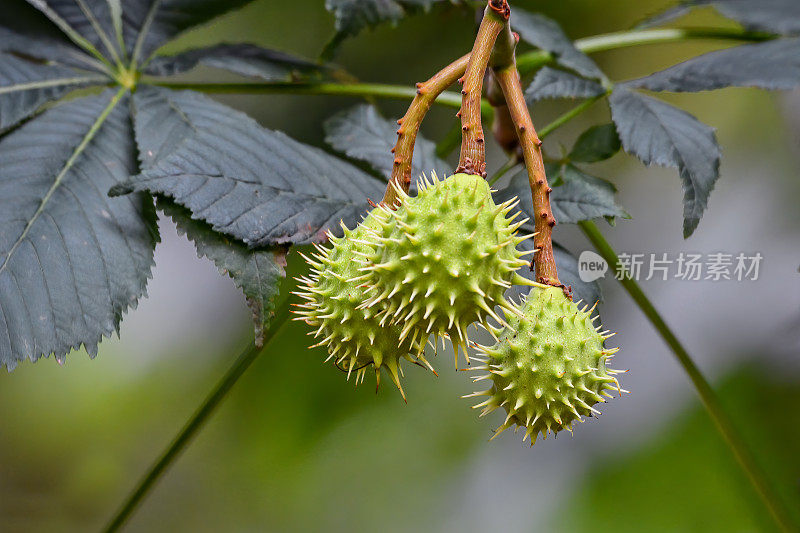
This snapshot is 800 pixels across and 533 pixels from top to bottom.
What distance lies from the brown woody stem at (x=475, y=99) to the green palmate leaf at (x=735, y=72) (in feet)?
1.17

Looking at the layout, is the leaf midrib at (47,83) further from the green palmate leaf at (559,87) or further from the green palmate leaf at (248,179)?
the green palmate leaf at (559,87)

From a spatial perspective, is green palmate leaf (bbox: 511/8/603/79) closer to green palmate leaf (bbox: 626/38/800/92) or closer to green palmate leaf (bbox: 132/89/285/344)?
green palmate leaf (bbox: 626/38/800/92)

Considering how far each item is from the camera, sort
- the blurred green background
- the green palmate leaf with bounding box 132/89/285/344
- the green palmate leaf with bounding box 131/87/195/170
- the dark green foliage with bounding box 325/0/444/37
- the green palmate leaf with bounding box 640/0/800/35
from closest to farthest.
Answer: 1. the green palmate leaf with bounding box 132/89/285/344
2. the green palmate leaf with bounding box 131/87/195/170
3. the dark green foliage with bounding box 325/0/444/37
4. the green palmate leaf with bounding box 640/0/800/35
5. the blurred green background

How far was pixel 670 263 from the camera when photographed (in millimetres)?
1416

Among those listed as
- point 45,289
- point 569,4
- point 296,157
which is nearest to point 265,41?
point 569,4

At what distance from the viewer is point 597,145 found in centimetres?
81

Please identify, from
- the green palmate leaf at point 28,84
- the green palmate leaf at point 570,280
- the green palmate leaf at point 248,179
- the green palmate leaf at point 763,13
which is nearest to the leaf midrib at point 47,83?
the green palmate leaf at point 28,84

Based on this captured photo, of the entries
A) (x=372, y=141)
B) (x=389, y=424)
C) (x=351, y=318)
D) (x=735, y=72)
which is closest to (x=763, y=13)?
(x=735, y=72)

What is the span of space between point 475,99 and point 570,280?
9.6 inches

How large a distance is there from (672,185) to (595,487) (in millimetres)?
Answer: 790

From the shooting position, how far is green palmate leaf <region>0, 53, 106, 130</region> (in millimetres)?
812

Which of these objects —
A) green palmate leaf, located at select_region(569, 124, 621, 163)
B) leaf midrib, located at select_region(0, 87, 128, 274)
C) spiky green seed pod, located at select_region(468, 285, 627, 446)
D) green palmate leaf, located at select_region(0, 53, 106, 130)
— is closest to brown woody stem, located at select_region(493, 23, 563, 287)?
spiky green seed pod, located at select_region(468, 285, 627, 446)

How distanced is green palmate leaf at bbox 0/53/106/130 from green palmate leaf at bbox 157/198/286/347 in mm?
303

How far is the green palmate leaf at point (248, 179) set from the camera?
Result: 65 cm
